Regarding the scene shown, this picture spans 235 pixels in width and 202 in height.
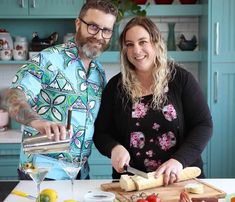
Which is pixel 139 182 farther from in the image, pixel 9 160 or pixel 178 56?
pixel 178 56

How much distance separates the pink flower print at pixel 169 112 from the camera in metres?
2.23

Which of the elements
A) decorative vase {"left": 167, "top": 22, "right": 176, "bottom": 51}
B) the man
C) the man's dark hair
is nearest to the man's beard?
the man

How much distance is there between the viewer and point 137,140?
224 centimetres

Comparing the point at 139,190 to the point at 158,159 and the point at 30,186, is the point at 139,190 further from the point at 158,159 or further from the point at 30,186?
the point at 30,186

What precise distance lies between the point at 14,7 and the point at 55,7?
0.36m

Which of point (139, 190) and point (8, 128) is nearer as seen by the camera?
point (139, 190)

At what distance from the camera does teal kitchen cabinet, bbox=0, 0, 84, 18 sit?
13.3ft

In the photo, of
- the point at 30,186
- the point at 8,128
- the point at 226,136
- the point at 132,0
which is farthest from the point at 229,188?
the point at 8,128

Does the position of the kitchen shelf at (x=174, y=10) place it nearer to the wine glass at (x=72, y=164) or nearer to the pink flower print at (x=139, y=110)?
the pink flower print at (x=139, y=110)

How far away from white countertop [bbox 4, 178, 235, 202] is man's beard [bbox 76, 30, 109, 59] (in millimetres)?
619

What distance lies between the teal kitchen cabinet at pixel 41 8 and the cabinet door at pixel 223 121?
1353mm

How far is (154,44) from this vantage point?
226cm

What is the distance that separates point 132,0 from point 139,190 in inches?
94.5

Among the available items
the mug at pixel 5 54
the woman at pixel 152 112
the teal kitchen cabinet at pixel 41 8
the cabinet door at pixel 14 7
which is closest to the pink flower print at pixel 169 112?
the woman at pixel 152 112
